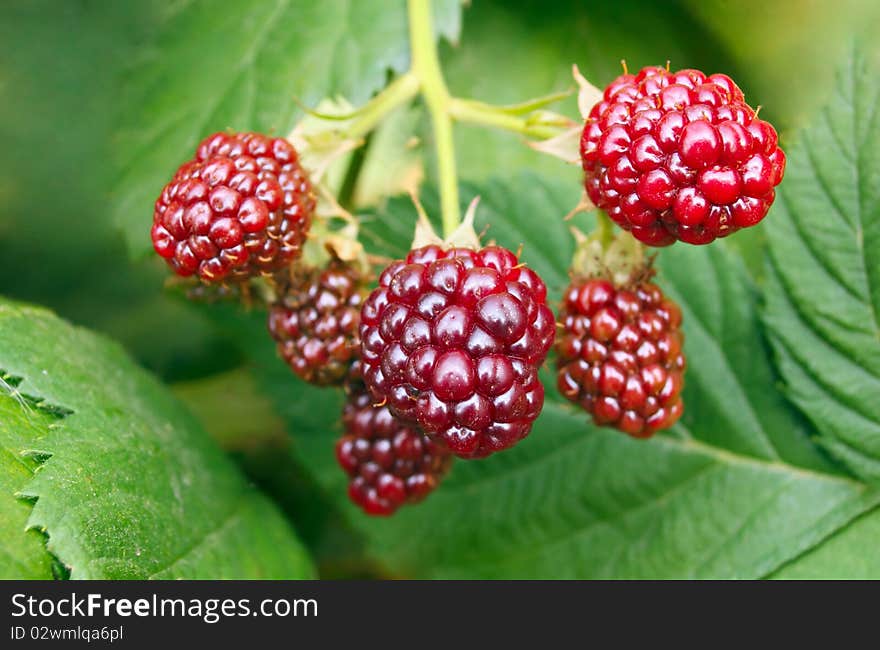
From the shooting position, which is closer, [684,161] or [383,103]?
[684,161]

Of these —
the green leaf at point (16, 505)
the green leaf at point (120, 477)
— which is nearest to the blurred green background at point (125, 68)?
the green leaf at point (120, 477)

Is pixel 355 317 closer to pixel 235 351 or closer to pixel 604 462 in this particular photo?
pixel 604 462

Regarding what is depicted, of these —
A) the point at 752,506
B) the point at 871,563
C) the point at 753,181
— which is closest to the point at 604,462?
the point at 752,506

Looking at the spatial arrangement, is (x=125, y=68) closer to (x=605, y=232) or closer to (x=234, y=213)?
Result: (x=234, y=213)

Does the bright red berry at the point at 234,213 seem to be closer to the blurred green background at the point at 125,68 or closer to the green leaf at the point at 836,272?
the blurred green background at the point at 125,68

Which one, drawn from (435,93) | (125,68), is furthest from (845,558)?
(125,68)

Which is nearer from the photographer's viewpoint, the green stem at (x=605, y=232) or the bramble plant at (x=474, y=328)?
the bramble plant at (x=474, y=328)
